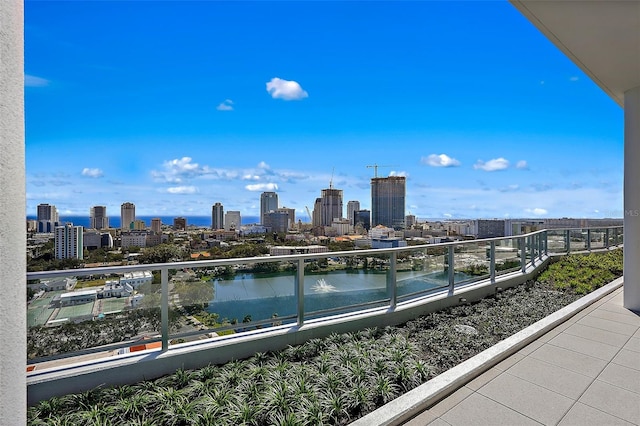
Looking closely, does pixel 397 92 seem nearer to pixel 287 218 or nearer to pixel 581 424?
pixel 287 218

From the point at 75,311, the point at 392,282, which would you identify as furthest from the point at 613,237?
the point at 75,311

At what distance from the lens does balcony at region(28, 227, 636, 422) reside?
3.15 m

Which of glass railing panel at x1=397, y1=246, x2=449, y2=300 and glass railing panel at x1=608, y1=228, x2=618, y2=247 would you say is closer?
glass railing panel at x1=397, y1=246, x2=449, y2=300

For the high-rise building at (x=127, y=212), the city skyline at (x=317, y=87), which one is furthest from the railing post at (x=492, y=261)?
the high-rise building at (x=127, y=212)

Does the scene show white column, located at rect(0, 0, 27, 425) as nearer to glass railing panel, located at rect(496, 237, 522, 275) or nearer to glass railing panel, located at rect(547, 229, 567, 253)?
glass railing panel, located at rect(496, 237, 522, 275)

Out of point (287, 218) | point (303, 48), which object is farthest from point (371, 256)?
point (287, 218)

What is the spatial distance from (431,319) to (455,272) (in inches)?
57.0

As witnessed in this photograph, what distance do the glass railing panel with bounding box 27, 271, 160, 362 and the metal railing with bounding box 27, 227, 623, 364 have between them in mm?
18

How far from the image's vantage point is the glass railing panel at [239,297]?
379cm

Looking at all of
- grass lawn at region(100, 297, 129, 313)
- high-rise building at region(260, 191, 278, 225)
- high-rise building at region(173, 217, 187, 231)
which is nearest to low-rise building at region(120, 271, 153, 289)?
grass lawn at region(100, 297, 129, 313)

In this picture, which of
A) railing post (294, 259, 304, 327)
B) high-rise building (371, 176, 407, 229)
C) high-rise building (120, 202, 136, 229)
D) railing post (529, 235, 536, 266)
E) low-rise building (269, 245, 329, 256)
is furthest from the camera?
high-rise building (371, 176, 407, 229)

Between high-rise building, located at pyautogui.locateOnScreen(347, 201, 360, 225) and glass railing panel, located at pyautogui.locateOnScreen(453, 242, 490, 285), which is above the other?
high-rise building, located at pyautogui.locateOnScreen(347, 201, 360, 225)

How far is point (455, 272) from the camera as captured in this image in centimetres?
620

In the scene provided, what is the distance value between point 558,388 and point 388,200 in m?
21.7
